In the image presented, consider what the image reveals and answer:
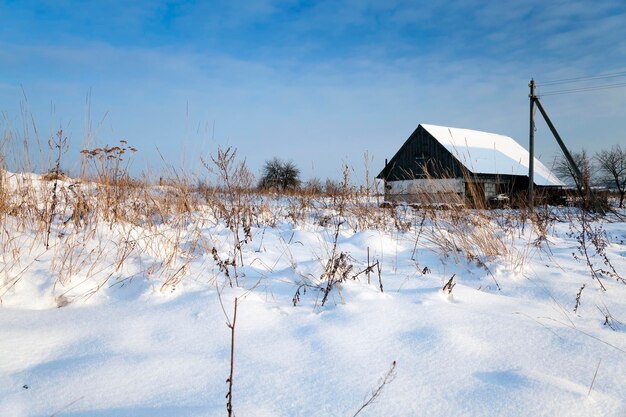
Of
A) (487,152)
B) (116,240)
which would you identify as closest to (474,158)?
(487,152)

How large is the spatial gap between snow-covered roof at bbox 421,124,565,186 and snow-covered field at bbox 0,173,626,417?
1655 centimetres

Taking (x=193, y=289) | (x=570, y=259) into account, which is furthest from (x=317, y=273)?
(x=570, y=259)

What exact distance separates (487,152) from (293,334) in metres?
20.9

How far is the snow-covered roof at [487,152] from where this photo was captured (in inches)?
704

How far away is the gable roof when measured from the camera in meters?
17.9

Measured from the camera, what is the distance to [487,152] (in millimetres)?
19438

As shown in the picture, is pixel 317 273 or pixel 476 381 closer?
pixel 476 381

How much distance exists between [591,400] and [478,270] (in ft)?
5.30

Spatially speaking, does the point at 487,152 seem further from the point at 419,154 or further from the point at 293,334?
the point at 293,334

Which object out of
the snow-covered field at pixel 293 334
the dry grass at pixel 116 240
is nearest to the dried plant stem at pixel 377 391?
the snow-covered field at pixel 293 334

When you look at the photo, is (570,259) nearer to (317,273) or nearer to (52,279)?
(317,273)

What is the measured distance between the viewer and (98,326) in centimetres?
158

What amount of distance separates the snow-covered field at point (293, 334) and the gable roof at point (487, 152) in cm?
1655

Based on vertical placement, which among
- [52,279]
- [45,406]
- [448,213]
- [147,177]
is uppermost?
[147,177]
